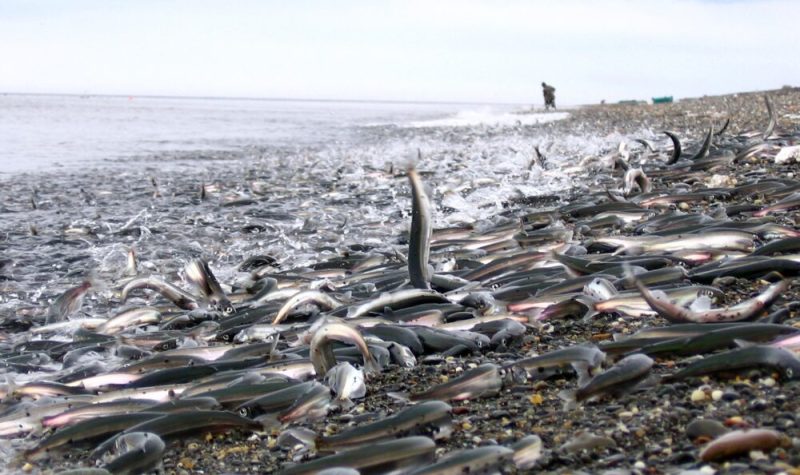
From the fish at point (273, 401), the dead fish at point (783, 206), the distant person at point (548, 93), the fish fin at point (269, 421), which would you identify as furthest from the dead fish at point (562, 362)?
the distant person at point (548, 93)

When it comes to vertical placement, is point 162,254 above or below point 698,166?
below

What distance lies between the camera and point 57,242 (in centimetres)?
1009

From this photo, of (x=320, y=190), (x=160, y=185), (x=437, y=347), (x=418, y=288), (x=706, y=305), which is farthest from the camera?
(x=160, y=185)

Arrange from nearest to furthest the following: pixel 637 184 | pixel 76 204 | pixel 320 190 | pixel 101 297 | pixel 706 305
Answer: pixel 706 305 < pixel 101 297 < pixel 637 184 < pixel 76 204 < pixel 320 190

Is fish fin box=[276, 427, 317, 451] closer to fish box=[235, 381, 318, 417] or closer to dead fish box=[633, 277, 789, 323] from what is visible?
fish box=[235, 381, 318, 417]

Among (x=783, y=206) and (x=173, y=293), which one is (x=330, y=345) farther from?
(x=783, y=206)

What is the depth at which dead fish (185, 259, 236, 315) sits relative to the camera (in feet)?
20.2

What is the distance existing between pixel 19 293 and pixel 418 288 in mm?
4259

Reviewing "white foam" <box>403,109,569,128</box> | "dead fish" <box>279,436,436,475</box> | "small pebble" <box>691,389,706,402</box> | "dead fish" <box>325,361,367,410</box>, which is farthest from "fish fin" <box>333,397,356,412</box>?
"white foam" <box>403,109,569,128</box>

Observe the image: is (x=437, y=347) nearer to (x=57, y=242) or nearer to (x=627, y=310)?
(x=627, y=310)

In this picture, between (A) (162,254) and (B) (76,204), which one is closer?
(A) (162,254)

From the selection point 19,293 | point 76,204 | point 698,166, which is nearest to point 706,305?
point 19,293

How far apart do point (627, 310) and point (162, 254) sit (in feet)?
20.1

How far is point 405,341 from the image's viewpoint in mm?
4500
